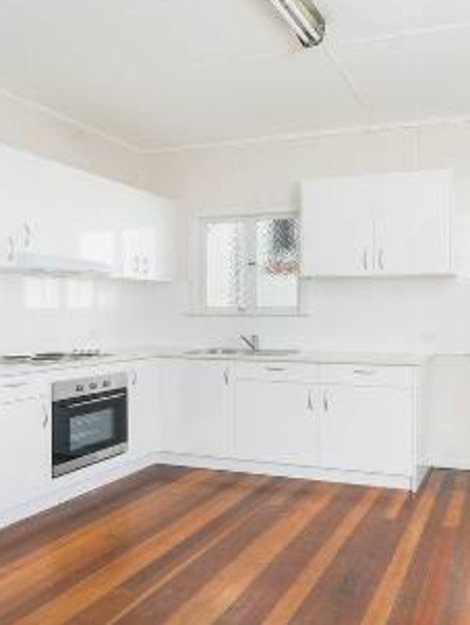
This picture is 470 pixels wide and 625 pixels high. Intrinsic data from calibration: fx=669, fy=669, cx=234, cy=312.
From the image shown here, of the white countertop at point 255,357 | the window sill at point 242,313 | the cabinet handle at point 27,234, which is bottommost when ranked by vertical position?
the white countertop at point 255,357

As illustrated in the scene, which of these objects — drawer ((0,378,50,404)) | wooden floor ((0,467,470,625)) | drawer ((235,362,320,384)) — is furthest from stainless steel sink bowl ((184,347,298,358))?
Answer: drawer ((0,378,50,404))

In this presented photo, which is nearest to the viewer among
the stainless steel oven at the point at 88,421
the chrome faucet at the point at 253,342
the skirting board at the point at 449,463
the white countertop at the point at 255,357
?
the stainless steel oven at the point at 88,421

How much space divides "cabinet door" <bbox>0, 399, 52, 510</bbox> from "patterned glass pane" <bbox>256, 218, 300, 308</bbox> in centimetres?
229

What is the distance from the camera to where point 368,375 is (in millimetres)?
4586

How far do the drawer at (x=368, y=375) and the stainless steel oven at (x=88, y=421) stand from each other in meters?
1.45

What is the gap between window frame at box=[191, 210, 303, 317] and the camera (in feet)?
18.2

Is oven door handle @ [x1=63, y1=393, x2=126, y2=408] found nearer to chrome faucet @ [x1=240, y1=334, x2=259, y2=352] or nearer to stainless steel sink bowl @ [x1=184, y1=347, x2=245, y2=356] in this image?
stainless steel sink bowl @ [x1=184, y1=347, x2=245, y2=356]

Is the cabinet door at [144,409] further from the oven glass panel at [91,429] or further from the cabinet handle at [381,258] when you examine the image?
the cabinet handle at [381,258]

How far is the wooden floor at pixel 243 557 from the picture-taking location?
2.76 m

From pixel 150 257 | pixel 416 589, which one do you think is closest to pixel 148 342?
pixel 150 257

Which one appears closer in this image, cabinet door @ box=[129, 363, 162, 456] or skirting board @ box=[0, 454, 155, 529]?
skirting board @ box=[0, 454, 155, 529]

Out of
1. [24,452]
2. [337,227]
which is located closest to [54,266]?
[24,452]

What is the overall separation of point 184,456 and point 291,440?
921 mm

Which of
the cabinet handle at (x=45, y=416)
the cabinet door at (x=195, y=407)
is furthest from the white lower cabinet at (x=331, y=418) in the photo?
the cabinet handle at (x=45, y=416)
